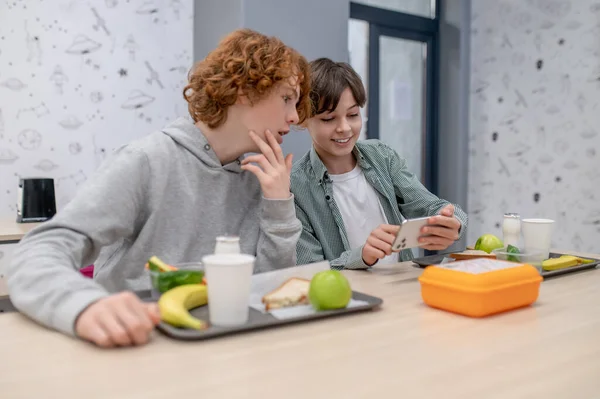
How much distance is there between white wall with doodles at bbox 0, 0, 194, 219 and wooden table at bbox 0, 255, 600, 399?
1.97 metres

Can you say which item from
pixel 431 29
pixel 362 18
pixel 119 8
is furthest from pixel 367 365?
pixel 431 29

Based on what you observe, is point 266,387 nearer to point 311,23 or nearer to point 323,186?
point 323,186

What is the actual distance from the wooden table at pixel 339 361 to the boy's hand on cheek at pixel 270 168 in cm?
44

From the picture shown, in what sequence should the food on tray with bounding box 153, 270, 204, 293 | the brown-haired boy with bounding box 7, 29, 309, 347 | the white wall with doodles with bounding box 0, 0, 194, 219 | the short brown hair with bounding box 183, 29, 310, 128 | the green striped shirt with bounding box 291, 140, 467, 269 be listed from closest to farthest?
the food on tray with bounding box 153, 270, 204, 293, the brown-haired boy with bounding box 7, 29, 309, 347, the short brown hair with bounding box 183, 29, 310, 128, the green striped shirt with bounding box 291, 140, 467, 269, the white wall with doodles with bounding box 0, 0, 194, 219

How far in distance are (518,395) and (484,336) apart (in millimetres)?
248

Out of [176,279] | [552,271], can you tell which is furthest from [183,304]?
[552,271]

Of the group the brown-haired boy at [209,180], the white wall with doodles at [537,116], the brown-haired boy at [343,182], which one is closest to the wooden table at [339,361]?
the brown-haired boy at [209,180]

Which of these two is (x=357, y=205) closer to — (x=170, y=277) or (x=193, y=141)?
(x=193, y=141)

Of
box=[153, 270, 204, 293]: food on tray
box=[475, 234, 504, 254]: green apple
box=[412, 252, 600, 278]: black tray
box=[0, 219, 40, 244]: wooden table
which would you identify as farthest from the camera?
box=[0, 219, 40, 244]: wooden table

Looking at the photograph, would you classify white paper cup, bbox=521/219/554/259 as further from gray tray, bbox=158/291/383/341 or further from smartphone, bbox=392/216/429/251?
gray tray, bbox=158/291/383/341

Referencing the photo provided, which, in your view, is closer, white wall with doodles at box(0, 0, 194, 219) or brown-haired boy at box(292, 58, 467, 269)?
brown-haired boy at box(292, 58, 467, 269)

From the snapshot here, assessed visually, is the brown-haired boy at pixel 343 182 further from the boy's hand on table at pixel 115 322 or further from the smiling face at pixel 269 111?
the boy's hand on table at pixel 115 322

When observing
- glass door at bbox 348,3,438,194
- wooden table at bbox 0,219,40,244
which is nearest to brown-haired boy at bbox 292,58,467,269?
wooden table at bbox 0,219,40,244

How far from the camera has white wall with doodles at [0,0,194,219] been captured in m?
2.76
